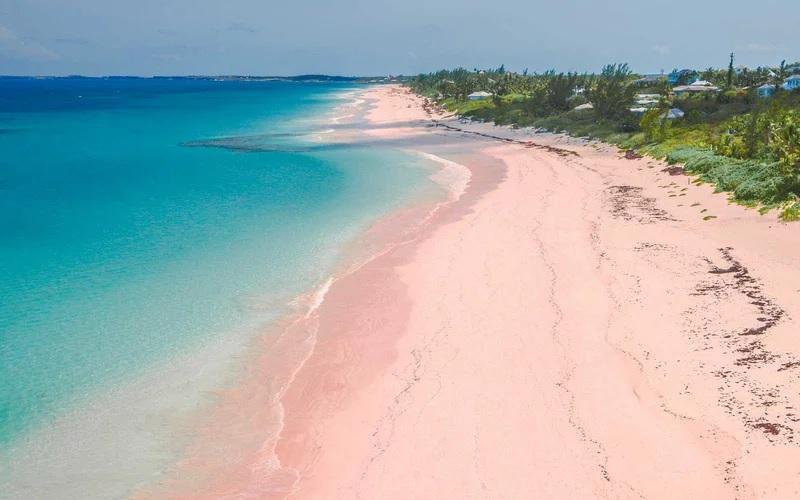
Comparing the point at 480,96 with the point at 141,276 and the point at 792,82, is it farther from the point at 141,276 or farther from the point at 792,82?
the point at 141,276

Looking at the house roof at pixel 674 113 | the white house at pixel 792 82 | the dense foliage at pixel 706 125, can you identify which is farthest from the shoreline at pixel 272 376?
the white house at pixel 792 82

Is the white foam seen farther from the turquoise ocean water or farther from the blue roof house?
the blue roof house

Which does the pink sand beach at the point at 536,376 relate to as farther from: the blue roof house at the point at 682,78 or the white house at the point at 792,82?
the blue roof house at the point at 682,78

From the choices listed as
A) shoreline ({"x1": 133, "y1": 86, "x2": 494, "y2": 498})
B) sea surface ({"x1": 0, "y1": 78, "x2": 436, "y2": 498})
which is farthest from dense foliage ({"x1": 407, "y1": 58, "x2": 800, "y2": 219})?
sea surface ({"x1": 0, "y1": 78, "x2": 436, "y2": 498})

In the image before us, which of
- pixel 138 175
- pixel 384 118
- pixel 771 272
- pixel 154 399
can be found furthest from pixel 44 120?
pixel 771 272

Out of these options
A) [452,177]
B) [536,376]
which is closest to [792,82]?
[452,177]

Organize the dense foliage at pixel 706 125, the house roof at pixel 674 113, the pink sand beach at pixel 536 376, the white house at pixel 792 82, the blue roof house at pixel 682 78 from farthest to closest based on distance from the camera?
the blue roof house at pixel 682 78 < the white house at pixel 792 82 < the house roof at pixel 674 113 < the dense foliage at pixel 706 125 < the pink sand beach at pixel 536 376

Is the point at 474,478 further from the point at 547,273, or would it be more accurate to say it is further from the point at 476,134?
the point at 476,134
